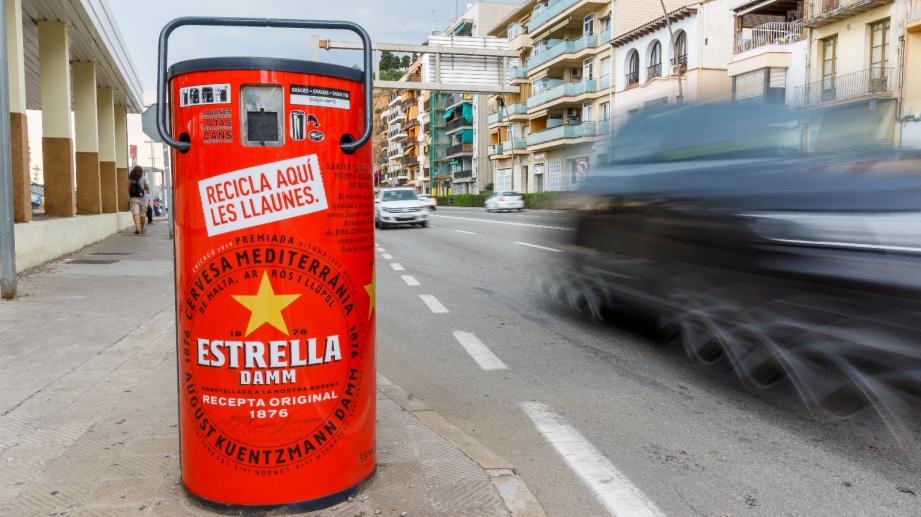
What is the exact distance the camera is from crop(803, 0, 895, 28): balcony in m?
28.9

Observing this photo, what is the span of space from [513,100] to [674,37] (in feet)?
91.5

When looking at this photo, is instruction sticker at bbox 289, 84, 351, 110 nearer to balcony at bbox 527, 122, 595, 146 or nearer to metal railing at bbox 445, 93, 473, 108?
balcony at bbox 527, 122, 595, 146

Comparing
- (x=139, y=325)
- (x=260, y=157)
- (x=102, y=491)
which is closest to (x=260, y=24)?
(x=260, y=157)

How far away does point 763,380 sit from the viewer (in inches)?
199

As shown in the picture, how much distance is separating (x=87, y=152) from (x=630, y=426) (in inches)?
721

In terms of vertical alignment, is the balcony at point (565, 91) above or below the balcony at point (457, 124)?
below

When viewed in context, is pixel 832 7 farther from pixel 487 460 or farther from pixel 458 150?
pixel 458 150

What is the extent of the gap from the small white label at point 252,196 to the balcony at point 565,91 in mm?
53348

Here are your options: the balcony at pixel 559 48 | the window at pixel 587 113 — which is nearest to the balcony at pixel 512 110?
the balcony at pixel 559 48

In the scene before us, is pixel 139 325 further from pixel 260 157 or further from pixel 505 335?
pixel 260 157

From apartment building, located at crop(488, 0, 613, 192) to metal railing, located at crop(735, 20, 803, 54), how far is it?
12.2m

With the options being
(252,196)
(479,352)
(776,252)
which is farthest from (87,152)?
(252,196)

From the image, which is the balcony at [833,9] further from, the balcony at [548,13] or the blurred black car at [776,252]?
the blurred black car at [776,252]

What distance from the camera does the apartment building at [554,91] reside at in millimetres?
54156
